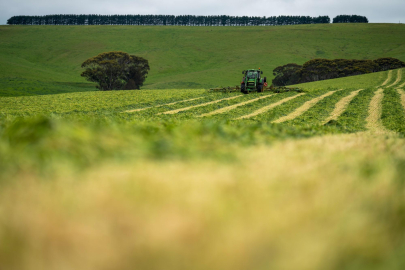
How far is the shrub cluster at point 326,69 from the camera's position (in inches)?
3228

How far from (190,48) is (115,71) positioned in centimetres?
5980

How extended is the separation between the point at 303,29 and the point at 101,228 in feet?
528

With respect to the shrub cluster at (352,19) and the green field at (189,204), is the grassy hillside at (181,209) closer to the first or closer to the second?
the green field at (189,204)

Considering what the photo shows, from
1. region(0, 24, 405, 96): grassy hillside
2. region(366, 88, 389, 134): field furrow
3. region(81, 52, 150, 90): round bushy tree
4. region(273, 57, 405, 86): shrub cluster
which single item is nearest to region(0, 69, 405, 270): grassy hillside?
region(366, 88, 389, 134): field furrow

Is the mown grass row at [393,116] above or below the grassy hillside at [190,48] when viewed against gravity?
below

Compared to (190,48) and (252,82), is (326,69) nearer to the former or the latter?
(252,82)

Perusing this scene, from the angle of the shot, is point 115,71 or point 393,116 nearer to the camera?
point 393,116

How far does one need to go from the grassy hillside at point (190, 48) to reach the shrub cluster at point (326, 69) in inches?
327

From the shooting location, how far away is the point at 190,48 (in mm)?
125562

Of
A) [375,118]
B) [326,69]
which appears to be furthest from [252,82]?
[326,69]

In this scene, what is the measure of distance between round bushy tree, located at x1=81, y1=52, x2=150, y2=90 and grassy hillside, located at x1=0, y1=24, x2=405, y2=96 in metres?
7.37

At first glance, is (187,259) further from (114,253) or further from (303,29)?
(303,29)

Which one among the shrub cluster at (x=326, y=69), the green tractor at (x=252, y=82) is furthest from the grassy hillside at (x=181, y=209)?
the shrub cluster at (x=326, y=69)

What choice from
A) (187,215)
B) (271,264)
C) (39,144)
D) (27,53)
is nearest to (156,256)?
(187,215)
